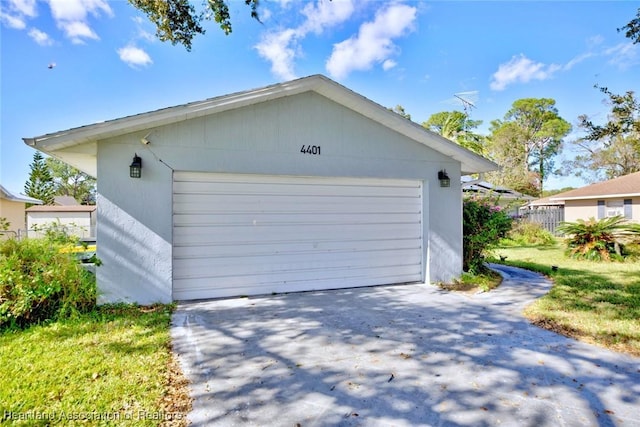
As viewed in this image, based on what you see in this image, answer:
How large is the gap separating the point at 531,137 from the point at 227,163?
34653 mm

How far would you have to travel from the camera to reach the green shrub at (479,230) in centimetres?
748

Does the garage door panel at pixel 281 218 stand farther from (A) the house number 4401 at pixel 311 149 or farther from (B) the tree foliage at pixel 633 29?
(B) the tree foliage at pixel 633 29

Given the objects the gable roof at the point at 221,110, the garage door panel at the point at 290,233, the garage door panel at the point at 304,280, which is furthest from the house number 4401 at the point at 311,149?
the garage door panel at the point at 304,280

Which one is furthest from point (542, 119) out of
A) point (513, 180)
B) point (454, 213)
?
point (454, 213)

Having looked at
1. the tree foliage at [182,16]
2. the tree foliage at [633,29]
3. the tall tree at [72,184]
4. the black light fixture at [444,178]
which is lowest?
the black light fixture at [444,178]

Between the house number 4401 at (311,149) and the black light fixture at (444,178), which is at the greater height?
the house number 4401 at (311,149)

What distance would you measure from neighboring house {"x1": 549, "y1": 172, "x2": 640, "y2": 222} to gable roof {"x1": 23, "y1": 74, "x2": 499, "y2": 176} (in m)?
13.9

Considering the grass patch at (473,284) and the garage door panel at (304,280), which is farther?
the grass patch at (473,284)

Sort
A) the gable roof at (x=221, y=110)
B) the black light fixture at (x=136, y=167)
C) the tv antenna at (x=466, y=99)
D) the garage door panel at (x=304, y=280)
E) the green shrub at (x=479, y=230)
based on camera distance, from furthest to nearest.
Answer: the tv antenna at (x=466, y=99) → the green shrub at (x=479, y=230) → the garage door panel at (x=304, y=280) → the black light fixture at (x=136, y=167) → the gable roof at (x=221, y=110)

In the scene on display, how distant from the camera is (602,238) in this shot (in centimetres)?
1048

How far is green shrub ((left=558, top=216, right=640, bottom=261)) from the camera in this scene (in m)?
10.4

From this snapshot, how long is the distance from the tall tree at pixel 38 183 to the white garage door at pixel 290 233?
41.6 meters

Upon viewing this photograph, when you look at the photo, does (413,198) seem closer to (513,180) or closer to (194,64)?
(194,64)

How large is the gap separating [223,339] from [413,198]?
4866mm
